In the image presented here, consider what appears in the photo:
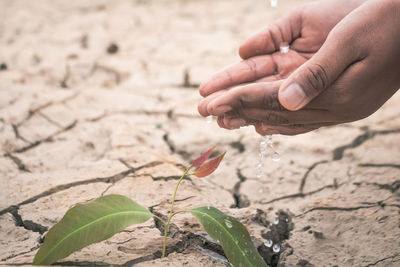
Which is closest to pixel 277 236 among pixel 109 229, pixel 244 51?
pixel 109 229

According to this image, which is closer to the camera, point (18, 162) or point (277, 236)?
point (277, 236)

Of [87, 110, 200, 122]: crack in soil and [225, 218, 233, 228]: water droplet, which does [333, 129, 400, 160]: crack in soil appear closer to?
[87, 110, 200, 122]: crack in soil

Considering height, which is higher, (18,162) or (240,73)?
(240,73)

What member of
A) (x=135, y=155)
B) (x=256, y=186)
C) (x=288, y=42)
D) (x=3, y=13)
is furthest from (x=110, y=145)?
(x=3, y=13)

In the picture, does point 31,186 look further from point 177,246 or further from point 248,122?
point 248,122

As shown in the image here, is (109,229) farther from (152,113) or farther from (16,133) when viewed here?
(152,113)

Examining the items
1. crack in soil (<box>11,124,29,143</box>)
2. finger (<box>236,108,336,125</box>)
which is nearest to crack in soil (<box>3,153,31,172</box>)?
crack in soil (<box>11,124,29,143</box>)
